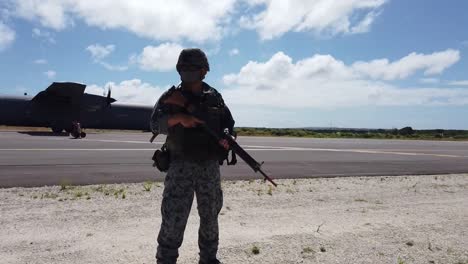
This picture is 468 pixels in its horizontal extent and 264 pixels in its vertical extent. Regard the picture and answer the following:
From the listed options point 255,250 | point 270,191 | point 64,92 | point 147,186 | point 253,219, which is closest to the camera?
point 255,250

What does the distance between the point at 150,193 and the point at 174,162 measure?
5.10 metres

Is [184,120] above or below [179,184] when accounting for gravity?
above

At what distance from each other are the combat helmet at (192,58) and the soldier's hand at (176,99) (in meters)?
0.34

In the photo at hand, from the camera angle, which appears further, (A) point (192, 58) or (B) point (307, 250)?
(B) point (307, 250)

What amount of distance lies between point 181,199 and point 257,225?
2.72 meters

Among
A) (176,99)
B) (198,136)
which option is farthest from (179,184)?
(176,99)

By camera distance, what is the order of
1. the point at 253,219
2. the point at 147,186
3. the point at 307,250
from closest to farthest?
the point at 307,250 → the point at 253,219 → the point at 147,186

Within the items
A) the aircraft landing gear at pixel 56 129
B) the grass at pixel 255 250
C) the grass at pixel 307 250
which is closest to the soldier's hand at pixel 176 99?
the grass at pixel 255 250

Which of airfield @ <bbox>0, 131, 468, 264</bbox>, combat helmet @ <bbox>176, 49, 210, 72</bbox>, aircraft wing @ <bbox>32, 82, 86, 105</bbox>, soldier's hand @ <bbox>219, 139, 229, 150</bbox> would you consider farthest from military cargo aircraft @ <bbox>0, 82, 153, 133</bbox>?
soldier's hand @ <bbox>219, 139, 229, 150</bbox>

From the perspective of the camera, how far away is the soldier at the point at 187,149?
3930mm

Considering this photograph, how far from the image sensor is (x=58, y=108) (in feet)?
119

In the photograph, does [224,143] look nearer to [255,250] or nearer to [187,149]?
[187,149]

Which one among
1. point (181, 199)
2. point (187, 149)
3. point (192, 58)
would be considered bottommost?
point (181, 199)

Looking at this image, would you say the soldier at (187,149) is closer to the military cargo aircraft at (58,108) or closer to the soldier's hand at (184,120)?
the soldier's hand at (184,120)
